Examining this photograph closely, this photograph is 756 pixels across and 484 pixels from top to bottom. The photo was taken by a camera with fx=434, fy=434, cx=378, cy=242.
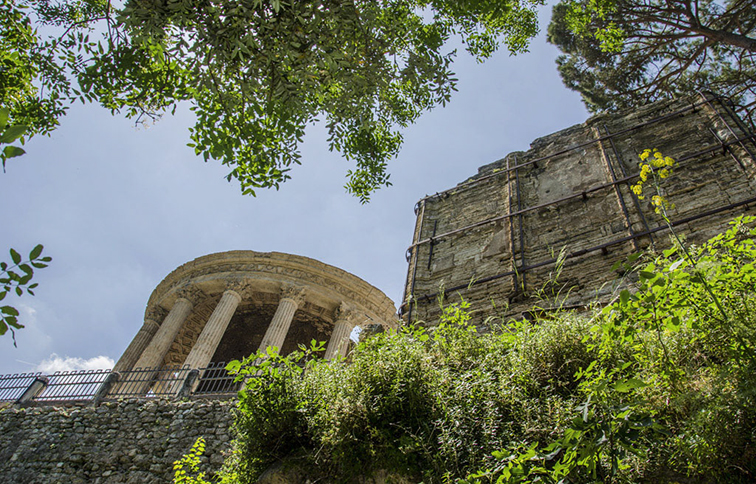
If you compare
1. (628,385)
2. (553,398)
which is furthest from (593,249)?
(628,385)

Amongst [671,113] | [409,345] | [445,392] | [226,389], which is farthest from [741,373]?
[226,389]

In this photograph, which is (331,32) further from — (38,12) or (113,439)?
(113,439)

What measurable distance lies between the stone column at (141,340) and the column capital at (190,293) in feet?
5.60

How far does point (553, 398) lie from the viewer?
3258 millimetres

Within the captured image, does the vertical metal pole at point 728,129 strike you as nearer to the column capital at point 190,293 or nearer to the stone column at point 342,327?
the stone column at point 342,327

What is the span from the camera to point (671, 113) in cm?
811

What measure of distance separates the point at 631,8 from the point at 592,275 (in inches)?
366

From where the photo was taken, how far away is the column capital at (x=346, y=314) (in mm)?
17094

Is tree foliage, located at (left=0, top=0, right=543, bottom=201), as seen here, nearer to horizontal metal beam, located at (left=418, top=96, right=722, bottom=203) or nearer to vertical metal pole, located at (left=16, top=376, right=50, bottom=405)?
horizontal metal beam, located at (left=418, top=96, right=722, bottom=203)

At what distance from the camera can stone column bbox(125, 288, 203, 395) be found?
1512 centimetres

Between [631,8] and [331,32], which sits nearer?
[331,32]

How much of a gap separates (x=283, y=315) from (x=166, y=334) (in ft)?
14.4

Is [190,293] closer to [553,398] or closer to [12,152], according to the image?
[553,398]

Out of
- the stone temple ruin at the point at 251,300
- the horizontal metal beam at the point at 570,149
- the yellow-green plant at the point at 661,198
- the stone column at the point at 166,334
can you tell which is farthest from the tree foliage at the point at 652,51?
the stone column at the point at 166,334
